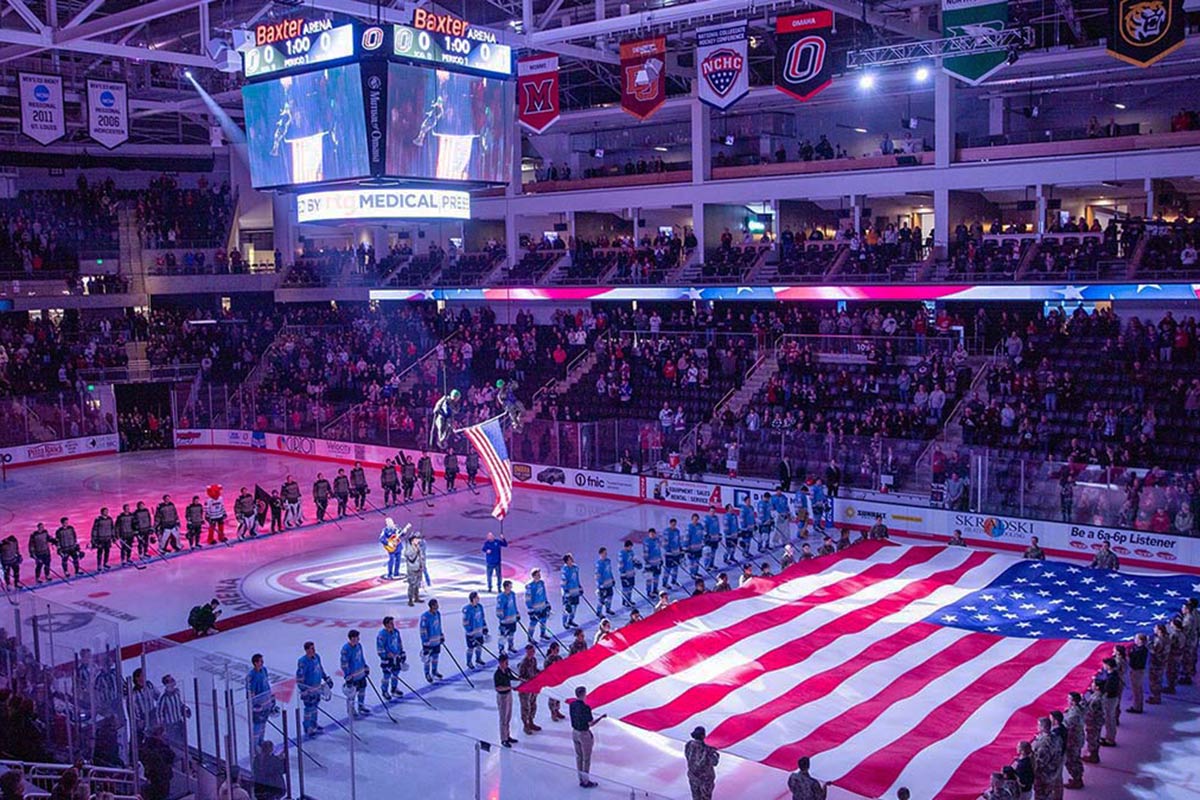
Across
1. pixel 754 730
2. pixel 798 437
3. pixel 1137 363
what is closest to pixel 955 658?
pixel 754 730

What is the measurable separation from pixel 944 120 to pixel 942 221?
293cm

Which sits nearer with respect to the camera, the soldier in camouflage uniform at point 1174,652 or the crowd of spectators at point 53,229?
the soldier in camouflage uniform at point 1174,652

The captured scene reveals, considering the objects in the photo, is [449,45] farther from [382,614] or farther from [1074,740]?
[1074,740]

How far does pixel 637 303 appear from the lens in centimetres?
4281

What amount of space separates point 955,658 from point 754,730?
3.95m

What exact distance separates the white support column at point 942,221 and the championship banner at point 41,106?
2365 cm

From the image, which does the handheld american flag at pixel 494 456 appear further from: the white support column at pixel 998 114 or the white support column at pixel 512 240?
the white support column at pixel 998 114

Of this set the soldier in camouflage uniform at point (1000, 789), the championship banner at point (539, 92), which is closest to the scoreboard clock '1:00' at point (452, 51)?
the championship banner at point (539, 92)

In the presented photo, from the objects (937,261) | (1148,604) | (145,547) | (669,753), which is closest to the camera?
(669,753)

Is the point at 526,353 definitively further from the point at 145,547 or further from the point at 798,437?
the point at 145,547

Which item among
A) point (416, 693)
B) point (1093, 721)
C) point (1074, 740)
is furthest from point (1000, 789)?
point (416, 693)

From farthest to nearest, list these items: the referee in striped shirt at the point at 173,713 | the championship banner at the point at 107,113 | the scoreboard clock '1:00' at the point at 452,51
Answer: the championship banner at the point at 107,113 < the scoreboard clock '1:00' at the point at 452,51 < the referee in striped shirt at the point at 173,713

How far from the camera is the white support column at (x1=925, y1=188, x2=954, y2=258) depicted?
34.9m

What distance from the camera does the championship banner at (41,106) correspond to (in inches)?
1035
